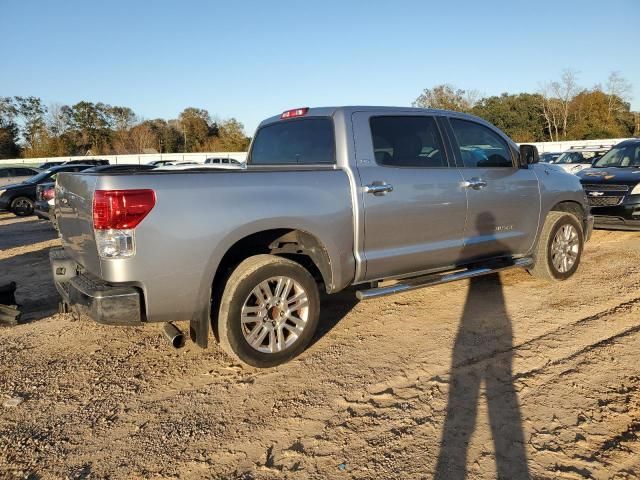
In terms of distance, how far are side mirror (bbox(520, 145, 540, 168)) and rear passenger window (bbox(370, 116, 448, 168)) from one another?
1.19m

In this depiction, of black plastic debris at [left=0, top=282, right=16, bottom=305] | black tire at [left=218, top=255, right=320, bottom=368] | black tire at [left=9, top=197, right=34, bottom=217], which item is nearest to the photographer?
black tire at [left=218, top=255, right=320, bottom=368]

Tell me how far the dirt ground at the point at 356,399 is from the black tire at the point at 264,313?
163 mm

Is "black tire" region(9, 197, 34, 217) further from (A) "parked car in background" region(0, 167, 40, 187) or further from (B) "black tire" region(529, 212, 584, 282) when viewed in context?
(B) "black tire" region(529, 212, 584, 282)

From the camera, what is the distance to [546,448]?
8.76 ft

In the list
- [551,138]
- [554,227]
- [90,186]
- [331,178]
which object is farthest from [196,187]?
[551,138]

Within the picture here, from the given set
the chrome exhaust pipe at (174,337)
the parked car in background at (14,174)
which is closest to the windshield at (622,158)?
the chrome exhaust pipe at (174,337)

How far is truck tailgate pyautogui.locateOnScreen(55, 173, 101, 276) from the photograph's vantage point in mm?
3258

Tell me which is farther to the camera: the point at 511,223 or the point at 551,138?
the point at 551,138

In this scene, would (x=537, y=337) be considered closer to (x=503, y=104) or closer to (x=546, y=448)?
(x=546, y=448)

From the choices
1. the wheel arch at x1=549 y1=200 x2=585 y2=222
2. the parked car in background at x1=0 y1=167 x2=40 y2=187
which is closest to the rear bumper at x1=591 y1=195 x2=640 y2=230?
the wheel arch at x1=549 y1=200 x2=585 y2=222

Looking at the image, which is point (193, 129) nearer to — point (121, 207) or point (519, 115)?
point (519, 115)

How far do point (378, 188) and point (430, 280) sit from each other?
1.05m

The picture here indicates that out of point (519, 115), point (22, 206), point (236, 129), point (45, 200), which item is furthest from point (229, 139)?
point (45, 200)

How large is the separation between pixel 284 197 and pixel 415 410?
1.75 meters
